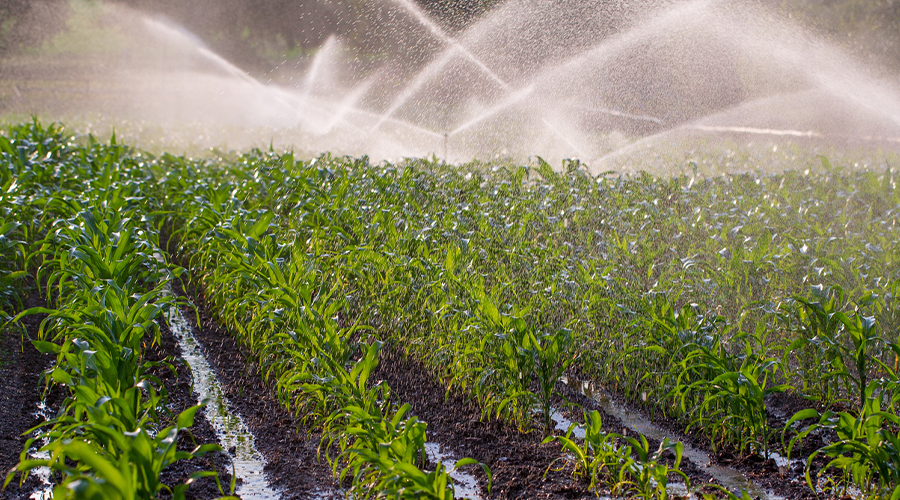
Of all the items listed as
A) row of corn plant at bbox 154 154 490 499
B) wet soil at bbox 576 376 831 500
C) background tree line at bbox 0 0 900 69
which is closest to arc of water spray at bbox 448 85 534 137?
row of corn plant at bbox 154 154 490 499

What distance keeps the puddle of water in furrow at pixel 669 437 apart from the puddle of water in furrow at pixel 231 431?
4.42 feet

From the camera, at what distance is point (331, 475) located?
270 centimetres

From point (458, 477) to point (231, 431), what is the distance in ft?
3.37

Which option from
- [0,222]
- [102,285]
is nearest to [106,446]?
[102,285]

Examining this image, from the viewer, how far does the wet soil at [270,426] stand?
104 inches

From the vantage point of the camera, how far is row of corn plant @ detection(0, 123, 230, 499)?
6.00ft

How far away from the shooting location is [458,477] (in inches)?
106

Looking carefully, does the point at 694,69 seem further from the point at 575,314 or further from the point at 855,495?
the point at 855,495

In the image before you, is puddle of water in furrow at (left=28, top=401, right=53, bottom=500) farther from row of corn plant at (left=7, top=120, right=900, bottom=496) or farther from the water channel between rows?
row of corn plant at (left=7, top=120, right=900, bottom=496)

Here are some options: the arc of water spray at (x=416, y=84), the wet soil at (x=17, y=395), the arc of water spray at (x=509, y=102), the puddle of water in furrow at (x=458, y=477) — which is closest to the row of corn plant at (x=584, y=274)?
the puddle of water in furrow at (x=458, y=477)

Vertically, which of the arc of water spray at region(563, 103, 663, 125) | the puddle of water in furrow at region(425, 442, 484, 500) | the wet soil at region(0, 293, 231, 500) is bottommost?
the wet soil at region(0, 293, 231, 500)

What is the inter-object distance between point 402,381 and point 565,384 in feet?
2.78

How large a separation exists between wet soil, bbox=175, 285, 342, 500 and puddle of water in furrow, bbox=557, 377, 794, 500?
45.4 inches

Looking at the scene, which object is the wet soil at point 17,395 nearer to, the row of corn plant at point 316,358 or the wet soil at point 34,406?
the wet soil at point 34,406
